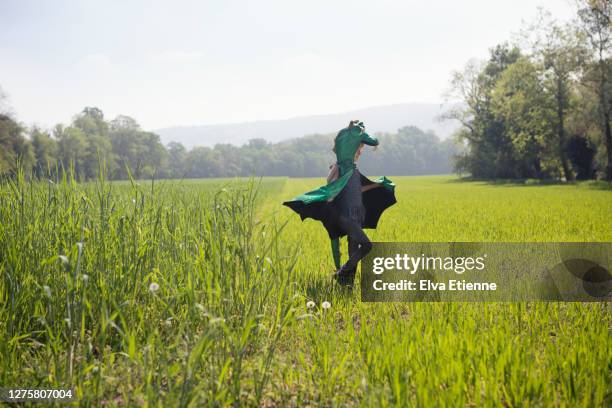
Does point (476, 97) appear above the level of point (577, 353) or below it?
above

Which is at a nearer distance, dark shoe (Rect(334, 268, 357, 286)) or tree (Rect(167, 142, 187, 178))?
dark shoe (Rect(334, 268, 357, 286))

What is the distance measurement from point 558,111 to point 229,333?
46.8m

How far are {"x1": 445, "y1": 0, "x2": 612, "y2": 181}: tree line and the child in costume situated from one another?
1447 inches

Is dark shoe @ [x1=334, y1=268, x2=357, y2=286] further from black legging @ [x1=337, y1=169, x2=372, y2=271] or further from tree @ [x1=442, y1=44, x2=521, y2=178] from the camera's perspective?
tree @ [x1=442, y1=44, x2=521, y2=178]

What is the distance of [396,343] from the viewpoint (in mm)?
3516

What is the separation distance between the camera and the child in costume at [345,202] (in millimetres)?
5695

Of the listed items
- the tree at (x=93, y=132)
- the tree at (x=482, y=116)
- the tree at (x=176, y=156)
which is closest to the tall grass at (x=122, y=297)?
the tree at (x=482, y=116)

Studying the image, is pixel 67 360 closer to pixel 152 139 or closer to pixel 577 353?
pixel 577 353

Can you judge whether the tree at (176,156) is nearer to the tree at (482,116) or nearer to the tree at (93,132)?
the tree at (93,132)

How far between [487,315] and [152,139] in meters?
118

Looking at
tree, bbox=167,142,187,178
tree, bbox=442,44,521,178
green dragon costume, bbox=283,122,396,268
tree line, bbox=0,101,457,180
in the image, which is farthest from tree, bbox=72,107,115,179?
green dragon costume, bbox=283,122,396,268

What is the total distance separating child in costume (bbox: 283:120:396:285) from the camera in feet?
18.7

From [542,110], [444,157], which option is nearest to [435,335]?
[542,110]

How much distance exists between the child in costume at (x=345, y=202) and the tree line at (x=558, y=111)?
3676 cm
